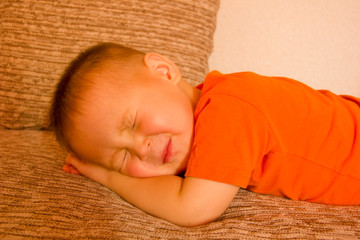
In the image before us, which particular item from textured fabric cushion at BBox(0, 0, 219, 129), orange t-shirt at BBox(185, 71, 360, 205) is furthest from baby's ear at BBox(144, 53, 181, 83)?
textured fabric cushion at BBox(0, 0, 219, 129)

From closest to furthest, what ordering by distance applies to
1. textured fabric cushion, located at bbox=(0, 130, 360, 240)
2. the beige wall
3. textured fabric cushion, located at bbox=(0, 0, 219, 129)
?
1. textured fabric cushion, located at bbox=(0, 130, 360, 240)
2. textured fabric cushion, located at bbox=(0, 0, 219, 129)
3. the beige wall

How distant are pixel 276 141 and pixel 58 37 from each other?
880 mm

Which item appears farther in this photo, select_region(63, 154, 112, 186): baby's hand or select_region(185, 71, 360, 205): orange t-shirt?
select_region(63, 154, 112, 186): baby's hand

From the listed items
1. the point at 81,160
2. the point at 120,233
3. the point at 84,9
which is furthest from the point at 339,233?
the point at 84,9

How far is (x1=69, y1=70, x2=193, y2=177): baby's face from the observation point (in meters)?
0.67

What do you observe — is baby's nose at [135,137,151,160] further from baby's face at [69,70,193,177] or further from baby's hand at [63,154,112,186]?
baby's hand at [63,154,112,186]

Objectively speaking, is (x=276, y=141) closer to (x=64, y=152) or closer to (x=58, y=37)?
(x=64, y=152)

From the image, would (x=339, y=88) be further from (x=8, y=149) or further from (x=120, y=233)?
(x=8, y=149)

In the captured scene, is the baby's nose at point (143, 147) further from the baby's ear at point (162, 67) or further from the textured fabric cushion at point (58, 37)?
the textured fabric cushion at point (58, 37)

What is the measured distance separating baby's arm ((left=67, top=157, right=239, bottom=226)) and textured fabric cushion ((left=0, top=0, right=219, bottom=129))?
0.51 metres

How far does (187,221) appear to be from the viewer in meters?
0.60

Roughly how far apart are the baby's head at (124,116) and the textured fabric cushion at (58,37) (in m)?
0.33

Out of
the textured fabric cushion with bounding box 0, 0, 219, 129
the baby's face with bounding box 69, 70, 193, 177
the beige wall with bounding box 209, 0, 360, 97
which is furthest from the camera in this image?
the beige wall with bounding box 209, 0, 360, 97

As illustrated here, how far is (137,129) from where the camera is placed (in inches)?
27.0
